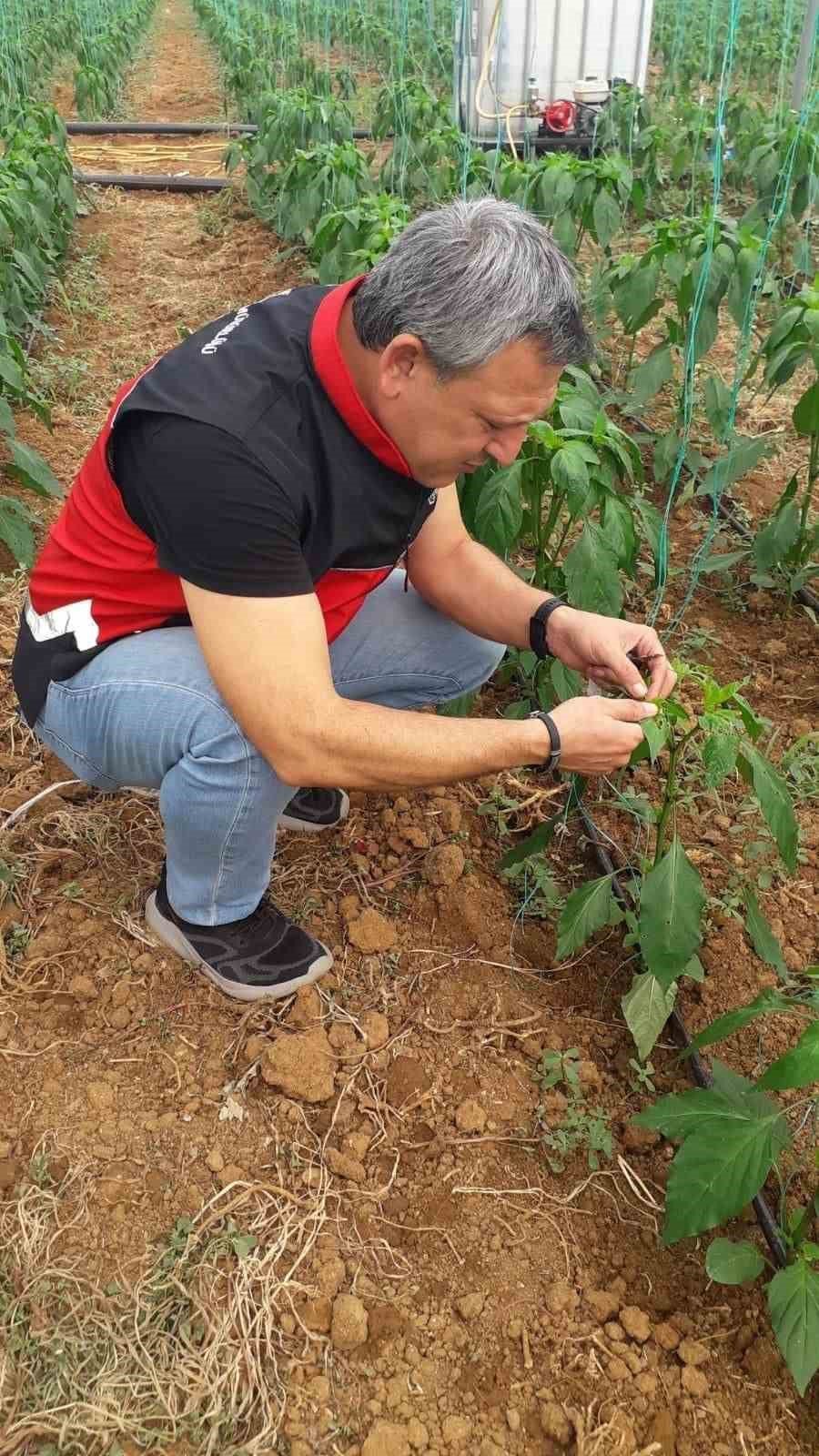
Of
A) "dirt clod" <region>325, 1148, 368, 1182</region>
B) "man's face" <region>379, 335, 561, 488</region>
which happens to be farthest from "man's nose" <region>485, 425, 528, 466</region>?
"dirt clod" <region>325, 1148, 368, 1182</region>

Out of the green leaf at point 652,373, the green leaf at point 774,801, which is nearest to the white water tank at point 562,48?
the green leaf at point 652,373

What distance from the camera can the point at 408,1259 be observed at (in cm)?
173

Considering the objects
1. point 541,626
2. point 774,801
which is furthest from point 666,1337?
point 541,626

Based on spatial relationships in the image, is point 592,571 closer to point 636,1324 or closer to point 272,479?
point 272,479

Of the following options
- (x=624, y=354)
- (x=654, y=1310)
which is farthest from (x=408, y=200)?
(x=654, y=1310)

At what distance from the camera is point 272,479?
159 centimetres

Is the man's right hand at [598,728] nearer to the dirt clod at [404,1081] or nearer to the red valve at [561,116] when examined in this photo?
the dirt clod at [404,1081]

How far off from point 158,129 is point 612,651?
9.90 m

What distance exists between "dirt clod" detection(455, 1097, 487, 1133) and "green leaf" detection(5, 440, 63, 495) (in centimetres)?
208

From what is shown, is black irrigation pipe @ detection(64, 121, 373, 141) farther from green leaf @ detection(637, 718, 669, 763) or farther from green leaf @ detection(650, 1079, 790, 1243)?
green leaf @ detection(650, 1079, 790, 1243)

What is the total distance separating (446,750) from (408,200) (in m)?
5.54

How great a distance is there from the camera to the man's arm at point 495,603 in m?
1.92

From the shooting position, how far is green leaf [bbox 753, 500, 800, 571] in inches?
Result: 120

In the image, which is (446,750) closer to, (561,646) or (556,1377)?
(561,646)
